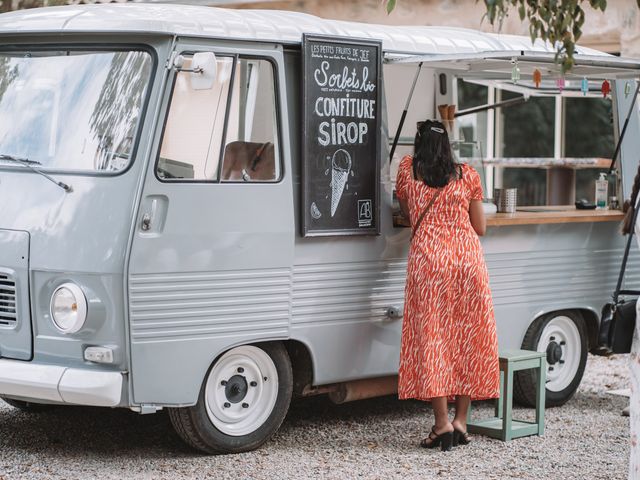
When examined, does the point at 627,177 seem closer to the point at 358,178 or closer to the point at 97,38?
the point at 358,178

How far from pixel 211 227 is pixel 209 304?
401 millimetres

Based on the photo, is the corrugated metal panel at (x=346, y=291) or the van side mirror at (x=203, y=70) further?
the corrugated metal panel at (x=346, y=291)

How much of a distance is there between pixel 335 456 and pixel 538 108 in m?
8.18

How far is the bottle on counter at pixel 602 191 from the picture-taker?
862 cm

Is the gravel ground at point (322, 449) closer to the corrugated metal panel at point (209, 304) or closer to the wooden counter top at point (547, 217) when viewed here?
the corrugated metal panel at point (209, 304)

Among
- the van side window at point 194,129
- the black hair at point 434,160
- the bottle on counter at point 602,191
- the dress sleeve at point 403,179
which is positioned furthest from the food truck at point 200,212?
the bottle on counter at point 602,191

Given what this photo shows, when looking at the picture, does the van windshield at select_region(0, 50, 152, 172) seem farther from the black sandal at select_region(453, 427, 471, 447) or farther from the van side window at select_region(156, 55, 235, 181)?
the black sandal at select_region(453, 427, 471, 447)

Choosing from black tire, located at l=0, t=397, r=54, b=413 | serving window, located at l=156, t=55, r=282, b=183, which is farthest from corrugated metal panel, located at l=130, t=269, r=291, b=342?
black tire, located at l=0, t=397, r=54, b=413

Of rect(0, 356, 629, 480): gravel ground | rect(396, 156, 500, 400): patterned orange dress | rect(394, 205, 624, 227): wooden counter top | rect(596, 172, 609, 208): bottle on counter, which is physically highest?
rect(596, 172, 609, 208): bottle on counter

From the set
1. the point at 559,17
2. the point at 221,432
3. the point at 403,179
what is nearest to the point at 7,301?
the point at 221,432

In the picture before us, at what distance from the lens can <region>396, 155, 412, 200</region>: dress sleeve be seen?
702cm

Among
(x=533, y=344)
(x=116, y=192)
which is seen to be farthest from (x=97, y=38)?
Answer: (x=533, y=344)

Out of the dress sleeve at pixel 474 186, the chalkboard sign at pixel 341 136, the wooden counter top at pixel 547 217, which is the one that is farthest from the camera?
the wooden counter top at pixel 547 217

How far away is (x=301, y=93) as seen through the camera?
674cm
